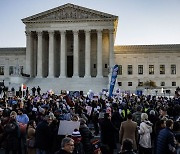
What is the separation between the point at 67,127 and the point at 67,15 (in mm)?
57726

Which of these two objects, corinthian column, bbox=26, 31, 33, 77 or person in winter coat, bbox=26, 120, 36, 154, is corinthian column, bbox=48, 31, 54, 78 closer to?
corinthian column, bbox=26, 31, 33, 77

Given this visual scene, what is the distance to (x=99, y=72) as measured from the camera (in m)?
65.0

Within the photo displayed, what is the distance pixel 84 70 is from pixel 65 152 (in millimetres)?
63799

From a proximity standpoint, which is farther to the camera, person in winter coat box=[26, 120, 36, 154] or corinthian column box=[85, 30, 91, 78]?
corinthian column box=[85, 30, 91, 78]

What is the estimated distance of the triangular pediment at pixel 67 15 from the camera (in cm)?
6488

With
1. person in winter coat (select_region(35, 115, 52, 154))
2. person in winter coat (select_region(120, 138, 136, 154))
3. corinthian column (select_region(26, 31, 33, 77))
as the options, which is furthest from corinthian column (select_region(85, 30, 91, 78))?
person in winter coat (select_region(120, 138, 136, 154))

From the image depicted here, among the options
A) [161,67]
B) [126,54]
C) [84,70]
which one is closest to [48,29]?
[84,70]

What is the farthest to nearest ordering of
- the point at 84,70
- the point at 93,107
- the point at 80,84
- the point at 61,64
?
1. the point at 84,70
2. the point at 61,64
3. the point at 80,84
4. the point at 93,107

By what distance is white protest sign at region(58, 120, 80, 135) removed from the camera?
379 inches

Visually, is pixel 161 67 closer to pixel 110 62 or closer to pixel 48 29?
pixel 110 62

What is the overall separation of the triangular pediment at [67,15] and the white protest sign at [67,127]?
5593cm

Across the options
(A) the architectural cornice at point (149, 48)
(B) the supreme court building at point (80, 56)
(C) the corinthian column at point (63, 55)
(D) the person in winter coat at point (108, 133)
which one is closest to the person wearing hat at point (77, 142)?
(D) the person in winter coat at point (108, 133)

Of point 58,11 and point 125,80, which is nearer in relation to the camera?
point 58,11

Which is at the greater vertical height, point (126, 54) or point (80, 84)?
point (126, 54)
